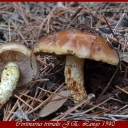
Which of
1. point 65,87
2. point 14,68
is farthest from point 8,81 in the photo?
point 65,87

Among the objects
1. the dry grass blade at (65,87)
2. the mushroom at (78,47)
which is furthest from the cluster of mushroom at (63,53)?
the dry grass blade at (65,87)

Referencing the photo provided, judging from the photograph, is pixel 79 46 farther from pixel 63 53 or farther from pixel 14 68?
pixel 14 68

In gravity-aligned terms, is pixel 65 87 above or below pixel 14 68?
below

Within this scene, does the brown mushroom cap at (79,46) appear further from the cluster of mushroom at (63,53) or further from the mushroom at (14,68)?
the mushroom at (14,68)

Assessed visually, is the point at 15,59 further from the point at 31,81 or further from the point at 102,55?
the point at 102,55

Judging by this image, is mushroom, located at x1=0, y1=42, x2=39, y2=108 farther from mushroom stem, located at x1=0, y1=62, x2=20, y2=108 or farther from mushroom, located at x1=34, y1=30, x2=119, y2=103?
mushroom, located at x1=34, y1=30, x2=119, y2=103

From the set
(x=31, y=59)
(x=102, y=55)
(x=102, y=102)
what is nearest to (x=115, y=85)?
(x=102, y=102)
